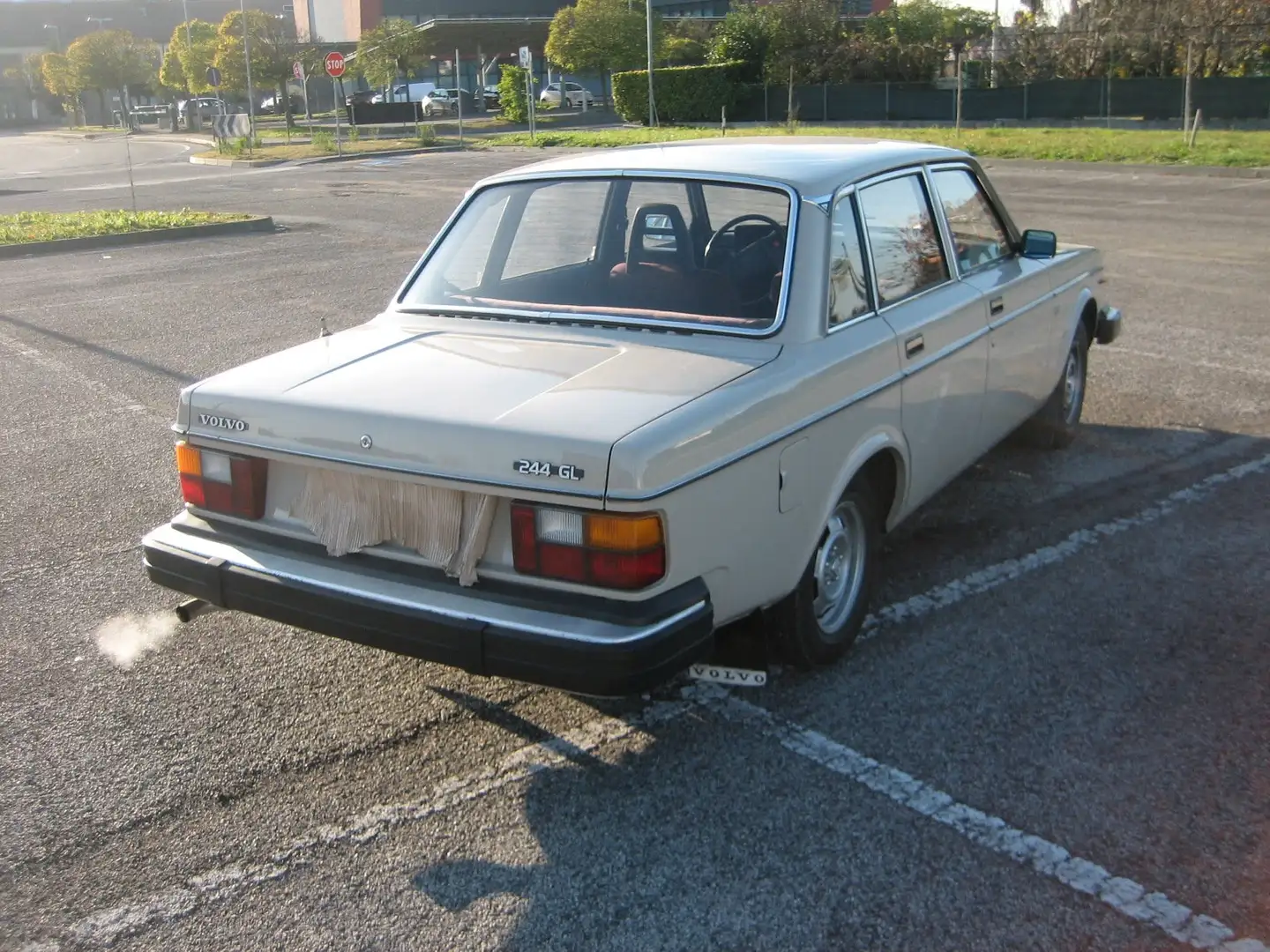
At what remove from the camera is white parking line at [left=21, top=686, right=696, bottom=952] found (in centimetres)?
307

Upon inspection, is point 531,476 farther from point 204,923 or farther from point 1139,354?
point 1139,354

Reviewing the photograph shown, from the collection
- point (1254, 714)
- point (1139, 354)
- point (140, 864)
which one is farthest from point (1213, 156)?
point (140, 864)

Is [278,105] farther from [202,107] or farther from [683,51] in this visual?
[683,51]

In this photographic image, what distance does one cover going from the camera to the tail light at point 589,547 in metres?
3.24

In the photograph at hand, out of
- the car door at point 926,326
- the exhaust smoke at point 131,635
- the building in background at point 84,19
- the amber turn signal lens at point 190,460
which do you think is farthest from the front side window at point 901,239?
the building in background at point 84,19

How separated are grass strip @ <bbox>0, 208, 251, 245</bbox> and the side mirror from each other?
14.2 metres

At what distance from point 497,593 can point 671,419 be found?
2.18 ft

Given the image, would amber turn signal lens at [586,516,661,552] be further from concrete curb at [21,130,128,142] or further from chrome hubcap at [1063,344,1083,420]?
concrete curb at [21,130,128,142]

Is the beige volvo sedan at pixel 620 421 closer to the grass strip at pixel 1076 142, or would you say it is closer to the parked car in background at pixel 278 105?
the grass strip at pixel 1076 142

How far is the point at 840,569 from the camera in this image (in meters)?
4.27

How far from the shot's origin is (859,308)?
14.0ft

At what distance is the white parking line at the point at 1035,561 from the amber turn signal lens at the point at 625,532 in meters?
1.49

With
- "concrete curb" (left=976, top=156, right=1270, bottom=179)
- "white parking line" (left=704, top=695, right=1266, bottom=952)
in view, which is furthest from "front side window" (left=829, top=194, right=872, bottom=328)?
"concrete curb" (left=976, top=156, right=1270, bottom=179)

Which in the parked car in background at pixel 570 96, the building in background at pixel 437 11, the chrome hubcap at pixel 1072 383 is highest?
the building in background at pixel 437 11
